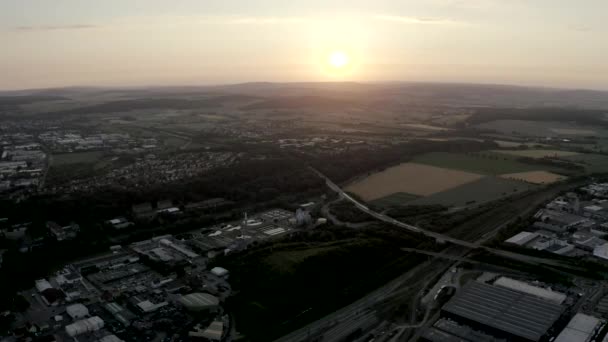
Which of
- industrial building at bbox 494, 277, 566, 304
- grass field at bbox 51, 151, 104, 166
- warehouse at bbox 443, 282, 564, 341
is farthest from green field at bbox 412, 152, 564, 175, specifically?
grass field at bbox 51, 151, 104, 166

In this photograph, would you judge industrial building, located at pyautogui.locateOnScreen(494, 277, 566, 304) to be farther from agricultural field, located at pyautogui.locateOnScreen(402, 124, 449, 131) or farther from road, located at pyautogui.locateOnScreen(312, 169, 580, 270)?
agricultural field, located at pyautogui.locateOnScreen(402, 124, 449, 131)

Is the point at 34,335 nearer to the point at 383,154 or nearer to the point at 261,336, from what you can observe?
the point at 261,336

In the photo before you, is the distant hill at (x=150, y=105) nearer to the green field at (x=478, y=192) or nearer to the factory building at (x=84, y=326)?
the green field at (x=478, y=192)

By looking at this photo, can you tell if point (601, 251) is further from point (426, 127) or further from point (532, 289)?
point (426, 127)

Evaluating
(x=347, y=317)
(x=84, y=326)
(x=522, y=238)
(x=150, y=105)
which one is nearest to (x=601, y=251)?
(x=522, y=238)

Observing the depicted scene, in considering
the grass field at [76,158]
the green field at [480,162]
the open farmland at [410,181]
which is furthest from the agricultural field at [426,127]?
the grass field at [76,158]

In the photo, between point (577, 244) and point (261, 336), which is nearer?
point (261, 336)

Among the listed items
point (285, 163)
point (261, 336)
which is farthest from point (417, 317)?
point (285, 163)
